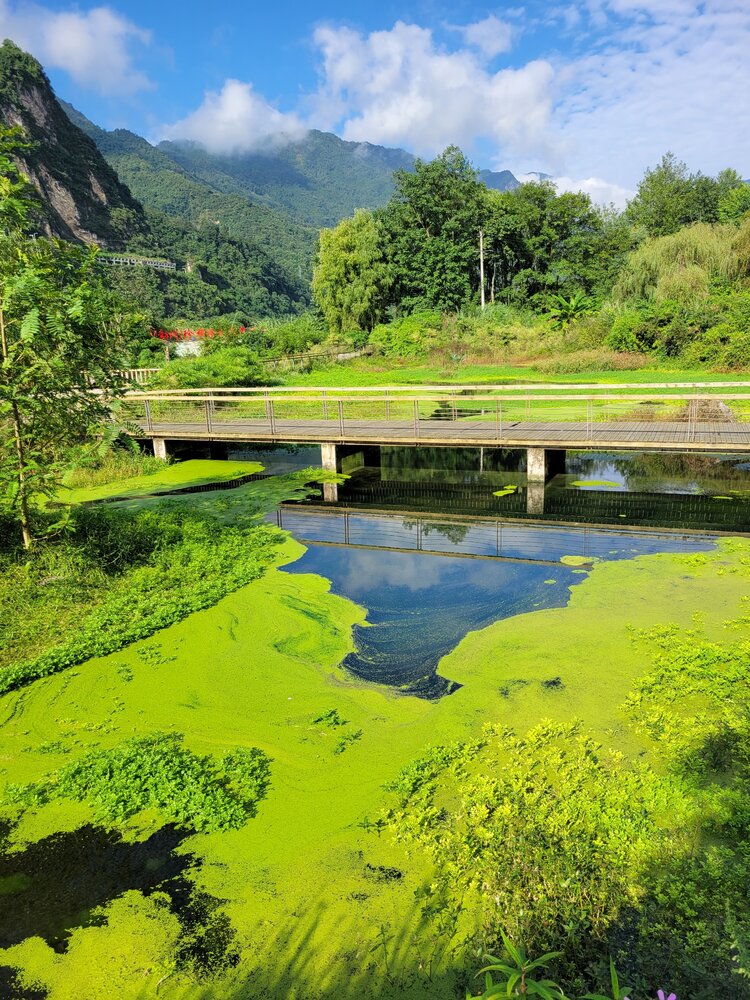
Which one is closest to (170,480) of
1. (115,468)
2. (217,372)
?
(115,468)

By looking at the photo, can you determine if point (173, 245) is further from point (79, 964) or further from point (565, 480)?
point (79, 964)

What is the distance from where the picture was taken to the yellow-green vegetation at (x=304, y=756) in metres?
3.04

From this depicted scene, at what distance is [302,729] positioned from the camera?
502 cm

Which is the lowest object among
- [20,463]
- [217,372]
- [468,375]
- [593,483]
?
[593,483]

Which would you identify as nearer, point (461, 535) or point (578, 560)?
point (578, 560)

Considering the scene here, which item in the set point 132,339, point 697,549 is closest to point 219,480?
point 132,339

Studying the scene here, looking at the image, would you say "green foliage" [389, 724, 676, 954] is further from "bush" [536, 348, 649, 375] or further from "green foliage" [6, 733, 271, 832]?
"bush" [536, 348, 649, 375]

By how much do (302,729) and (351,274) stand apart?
3678cm

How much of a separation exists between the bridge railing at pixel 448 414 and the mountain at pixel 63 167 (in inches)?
2508

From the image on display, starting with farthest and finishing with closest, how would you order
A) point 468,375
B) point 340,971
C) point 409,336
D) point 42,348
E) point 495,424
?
point 409,336 < point 468,375 < point 495,424 < point 42,348 < point 340,971

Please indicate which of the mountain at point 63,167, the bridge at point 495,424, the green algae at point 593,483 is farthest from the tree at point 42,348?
the mountain at point 63,167

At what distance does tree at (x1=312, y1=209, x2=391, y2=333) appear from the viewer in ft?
125

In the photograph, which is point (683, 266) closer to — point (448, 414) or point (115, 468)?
point (448, 414)

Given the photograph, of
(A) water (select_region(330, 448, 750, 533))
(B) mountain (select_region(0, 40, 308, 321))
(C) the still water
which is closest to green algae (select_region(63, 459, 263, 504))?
(C) the still water
